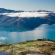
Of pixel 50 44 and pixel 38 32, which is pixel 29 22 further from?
pixel 50 44

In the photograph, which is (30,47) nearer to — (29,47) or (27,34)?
(29,47)

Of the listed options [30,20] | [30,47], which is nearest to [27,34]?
[30,47]

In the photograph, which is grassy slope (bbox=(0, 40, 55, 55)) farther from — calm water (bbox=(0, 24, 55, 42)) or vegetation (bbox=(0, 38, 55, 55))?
calm water (bbox=(0, 24, 55, 42))

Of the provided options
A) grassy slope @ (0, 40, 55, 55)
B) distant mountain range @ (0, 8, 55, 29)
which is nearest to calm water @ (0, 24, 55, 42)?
grassy slope @ (0, 40, 55, 55)

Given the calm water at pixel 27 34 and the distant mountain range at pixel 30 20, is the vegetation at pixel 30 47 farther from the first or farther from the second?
the distant mountain range at pixel 30 20

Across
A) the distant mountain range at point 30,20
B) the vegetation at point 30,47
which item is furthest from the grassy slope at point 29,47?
the distant mountain range at point 30,20

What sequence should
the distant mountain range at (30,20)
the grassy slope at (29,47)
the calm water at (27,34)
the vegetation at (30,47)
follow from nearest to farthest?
the vegetation at (30,47) < the grassy slope at (29,47) < the calm water at (27,34) < the distant mountain range at (30,20)

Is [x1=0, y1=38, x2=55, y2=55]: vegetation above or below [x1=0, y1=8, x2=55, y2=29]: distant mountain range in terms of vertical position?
below

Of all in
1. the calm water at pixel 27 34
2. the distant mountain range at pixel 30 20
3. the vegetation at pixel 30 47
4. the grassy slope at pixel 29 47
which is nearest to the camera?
the vegetation at pixel 30 47
